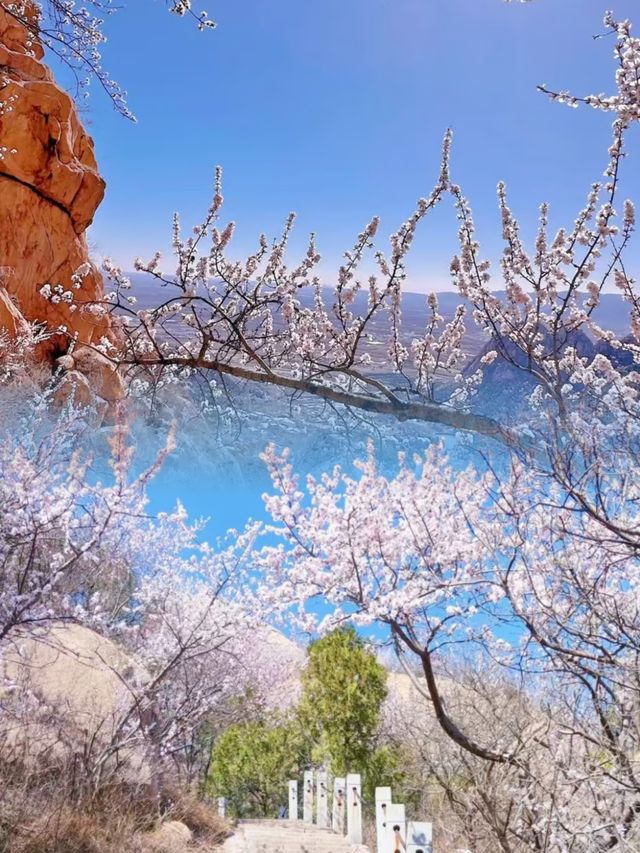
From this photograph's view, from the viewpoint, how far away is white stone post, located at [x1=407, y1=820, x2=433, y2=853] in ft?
13.7

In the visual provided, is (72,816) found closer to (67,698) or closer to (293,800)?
(67,698)

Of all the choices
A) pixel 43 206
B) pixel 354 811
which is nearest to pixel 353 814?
pixel 354 811

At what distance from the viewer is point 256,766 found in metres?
13.1

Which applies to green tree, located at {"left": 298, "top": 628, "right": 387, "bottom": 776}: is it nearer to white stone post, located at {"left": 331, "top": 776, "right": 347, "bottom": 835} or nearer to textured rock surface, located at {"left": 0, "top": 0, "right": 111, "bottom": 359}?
white stone post, located at {"left": 331, "top": 776, "right": 347, "bottom": 835}

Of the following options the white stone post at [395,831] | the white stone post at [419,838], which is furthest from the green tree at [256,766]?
the white stone post at [419,838]

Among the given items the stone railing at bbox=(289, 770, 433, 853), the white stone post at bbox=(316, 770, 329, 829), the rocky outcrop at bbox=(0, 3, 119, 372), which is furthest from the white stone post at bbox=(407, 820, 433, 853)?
the rocky outcrop at bbox=(0, 3, 119, 372)

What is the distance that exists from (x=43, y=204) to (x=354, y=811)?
43.2 feet

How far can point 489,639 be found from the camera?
175 inches

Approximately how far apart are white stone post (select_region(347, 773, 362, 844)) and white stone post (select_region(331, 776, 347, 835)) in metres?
0.80

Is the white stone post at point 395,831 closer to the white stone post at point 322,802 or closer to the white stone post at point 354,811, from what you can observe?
the white stone post at point 354,811

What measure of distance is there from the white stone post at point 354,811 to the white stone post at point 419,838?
16.7ft

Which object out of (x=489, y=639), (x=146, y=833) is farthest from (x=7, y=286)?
(x=489, y=639)

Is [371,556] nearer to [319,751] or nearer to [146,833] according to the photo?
[146,833]

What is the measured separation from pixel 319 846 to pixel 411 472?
5.74 meters
